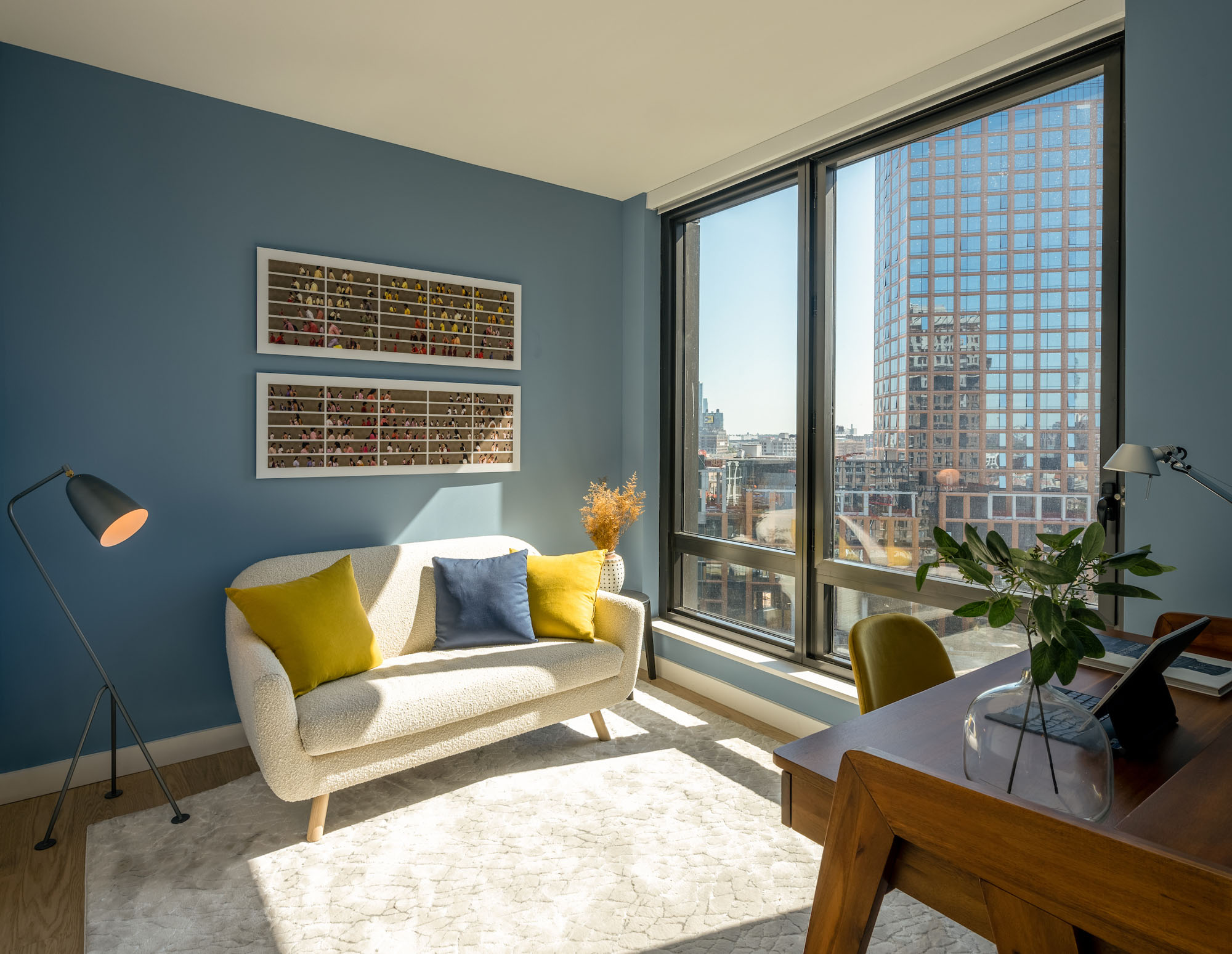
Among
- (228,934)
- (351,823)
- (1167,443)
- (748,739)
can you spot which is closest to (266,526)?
(351,823)

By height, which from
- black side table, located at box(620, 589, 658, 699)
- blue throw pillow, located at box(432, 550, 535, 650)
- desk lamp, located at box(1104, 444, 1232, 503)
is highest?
desk lamp, located at box(1104, 444, 1232, 503)

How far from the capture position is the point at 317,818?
90.4 inches

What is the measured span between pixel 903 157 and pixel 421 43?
192cm

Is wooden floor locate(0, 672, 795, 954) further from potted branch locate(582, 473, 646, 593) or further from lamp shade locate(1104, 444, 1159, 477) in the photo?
lamp shade locate(1104, 444, 1159, 477)

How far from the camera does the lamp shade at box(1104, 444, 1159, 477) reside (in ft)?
5.43

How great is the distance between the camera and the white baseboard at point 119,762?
8.41 ft

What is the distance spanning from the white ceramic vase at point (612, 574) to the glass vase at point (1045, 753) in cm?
256

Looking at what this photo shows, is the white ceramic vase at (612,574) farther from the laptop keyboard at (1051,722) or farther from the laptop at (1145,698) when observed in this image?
the laptop keyboard at (1051,722)

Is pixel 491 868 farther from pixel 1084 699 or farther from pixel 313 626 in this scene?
Result: pixel 1084 699

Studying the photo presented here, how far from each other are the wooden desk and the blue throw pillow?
1898 millimetres

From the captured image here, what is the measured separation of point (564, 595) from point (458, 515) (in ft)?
2.55

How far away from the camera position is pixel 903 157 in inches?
114

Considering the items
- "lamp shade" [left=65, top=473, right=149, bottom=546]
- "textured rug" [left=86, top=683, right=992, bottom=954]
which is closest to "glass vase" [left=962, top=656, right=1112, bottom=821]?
"textured rug" [left=86, top=683, right=992, bottom=954]

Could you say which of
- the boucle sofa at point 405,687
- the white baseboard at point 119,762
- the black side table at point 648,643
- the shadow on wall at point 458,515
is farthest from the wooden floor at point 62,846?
the shadow on wall at point 458,515
